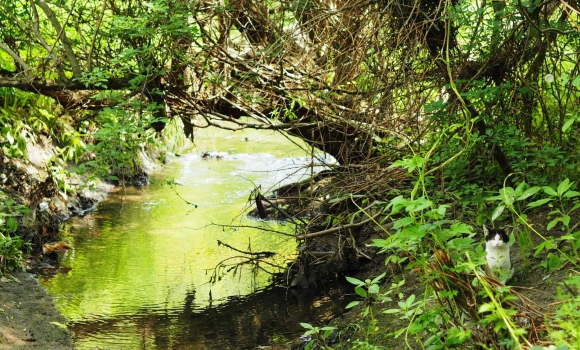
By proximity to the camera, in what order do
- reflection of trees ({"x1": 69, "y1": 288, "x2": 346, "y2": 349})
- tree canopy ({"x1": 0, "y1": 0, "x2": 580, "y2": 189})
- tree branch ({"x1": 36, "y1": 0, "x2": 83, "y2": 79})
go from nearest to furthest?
tree canopy ({"x1": 0, "y1": 0, "x2": 580, "y2": 189}), reflection of trees ({"x1": 69, "y1": 288, "x2": 346, "y2": 349}), tree branch ({"x1": 36, "y1": 0, "x2": 83, "y2": 79})

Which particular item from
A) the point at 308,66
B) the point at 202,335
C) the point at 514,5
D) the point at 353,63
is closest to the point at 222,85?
the point at 308,66

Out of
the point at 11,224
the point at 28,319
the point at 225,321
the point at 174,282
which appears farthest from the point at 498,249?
the point at 11,224

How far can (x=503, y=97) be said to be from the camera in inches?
216

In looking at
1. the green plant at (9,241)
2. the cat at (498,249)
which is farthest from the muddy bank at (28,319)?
the cat at (498,249)

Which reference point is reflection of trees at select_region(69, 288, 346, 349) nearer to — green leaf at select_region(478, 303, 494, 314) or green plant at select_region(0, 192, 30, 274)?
green plant at select_region(0, 192, 30, 274)

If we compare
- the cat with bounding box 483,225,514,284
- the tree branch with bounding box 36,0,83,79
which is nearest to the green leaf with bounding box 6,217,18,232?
the tree branch with bounding box 36,0,83,79

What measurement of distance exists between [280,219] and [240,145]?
23.5 feet

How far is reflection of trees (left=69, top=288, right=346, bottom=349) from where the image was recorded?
5.66 metres

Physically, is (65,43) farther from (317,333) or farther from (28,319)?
(317,333)

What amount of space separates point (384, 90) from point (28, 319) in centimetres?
346

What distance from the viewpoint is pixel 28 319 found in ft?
18.3

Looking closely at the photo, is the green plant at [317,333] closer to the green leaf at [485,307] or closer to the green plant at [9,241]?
the green leaf at [485,307]

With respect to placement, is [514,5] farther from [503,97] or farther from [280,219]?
[280,219]

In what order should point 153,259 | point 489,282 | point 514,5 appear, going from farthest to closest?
1. point 153,259
2. point 514,5
3. point 489,282
